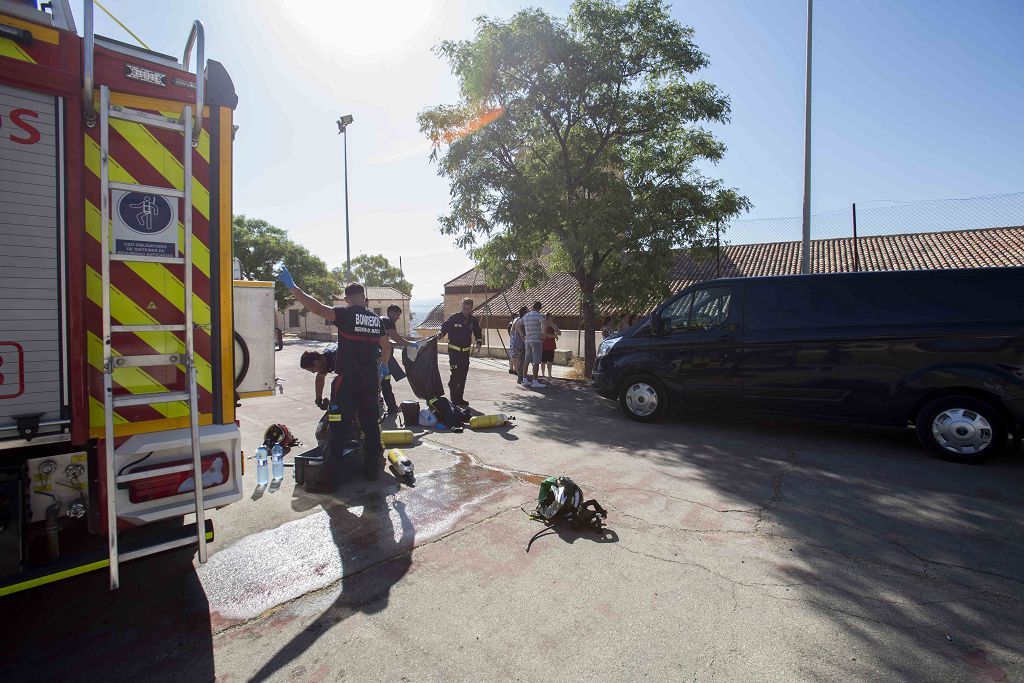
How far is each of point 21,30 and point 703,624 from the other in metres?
4.18

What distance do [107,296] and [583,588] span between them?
2.81 metres

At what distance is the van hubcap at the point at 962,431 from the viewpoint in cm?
528

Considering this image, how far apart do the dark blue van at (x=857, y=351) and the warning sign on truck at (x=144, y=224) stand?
583cm

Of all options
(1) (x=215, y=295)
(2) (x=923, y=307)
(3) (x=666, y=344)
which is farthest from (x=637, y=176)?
(1) (x=215, y=295)

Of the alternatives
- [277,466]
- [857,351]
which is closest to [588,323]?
[857,351]

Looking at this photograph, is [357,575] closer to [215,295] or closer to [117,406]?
[117,406]

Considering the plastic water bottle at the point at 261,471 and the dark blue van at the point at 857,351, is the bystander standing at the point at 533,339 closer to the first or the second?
the dark blue van at the point at 857,351

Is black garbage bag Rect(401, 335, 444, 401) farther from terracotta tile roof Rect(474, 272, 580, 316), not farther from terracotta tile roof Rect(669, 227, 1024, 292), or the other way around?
terracotta tile roof Rect(474, 272, 580, 316)

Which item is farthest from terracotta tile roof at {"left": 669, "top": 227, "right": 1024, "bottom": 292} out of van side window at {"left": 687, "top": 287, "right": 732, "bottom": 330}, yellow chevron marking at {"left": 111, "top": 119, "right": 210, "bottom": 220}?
yellow chevron marking at {"left": 111, "top": 119, "right": 210, "bottom": 220}

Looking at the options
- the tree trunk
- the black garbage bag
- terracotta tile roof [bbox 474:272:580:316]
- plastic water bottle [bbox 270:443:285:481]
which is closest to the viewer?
plastic water bottle [bbox 270:443:285:481]

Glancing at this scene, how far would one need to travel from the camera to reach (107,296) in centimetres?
238

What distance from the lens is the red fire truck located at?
2.38m

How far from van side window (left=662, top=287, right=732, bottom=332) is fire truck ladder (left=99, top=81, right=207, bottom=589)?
5.77m

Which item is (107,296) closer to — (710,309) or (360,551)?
(360,551)
